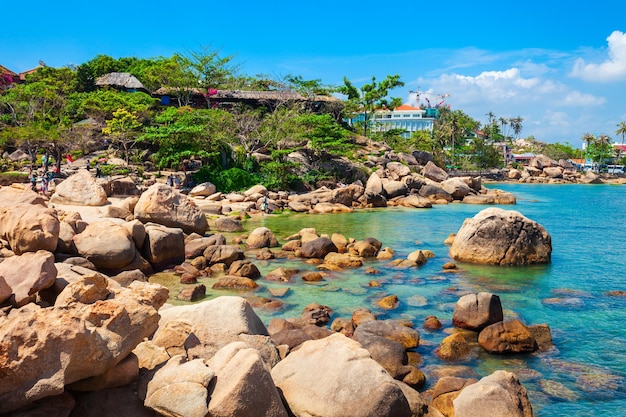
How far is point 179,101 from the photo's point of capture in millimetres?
53188

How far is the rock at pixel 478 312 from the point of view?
12273mm

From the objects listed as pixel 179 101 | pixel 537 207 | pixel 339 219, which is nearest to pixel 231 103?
pixel 179 101

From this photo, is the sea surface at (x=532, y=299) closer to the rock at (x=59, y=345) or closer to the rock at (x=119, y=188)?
the rock at (x=59, y=345)

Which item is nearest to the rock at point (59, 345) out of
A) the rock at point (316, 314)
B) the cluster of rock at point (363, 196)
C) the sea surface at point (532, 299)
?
the sea surface at point (532, 299)

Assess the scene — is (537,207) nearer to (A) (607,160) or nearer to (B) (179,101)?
(B) (179,101)

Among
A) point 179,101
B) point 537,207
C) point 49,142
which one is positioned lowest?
point 537,207

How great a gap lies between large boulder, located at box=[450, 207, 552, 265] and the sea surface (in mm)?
564

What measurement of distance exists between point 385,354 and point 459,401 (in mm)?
2360

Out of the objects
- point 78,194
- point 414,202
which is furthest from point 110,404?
point 414,202

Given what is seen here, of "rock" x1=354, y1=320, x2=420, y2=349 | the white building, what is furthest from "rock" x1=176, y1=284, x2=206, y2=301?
the white building

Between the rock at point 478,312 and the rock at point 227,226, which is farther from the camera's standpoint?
the rock at point 227,226

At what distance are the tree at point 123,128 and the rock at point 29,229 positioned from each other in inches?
1114

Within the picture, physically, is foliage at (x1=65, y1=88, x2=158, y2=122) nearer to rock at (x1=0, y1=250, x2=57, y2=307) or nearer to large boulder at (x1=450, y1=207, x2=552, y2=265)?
large boulder at (x1=450, y1=207, x2=552, y2=265)

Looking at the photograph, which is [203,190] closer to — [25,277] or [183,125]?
[183,125]
